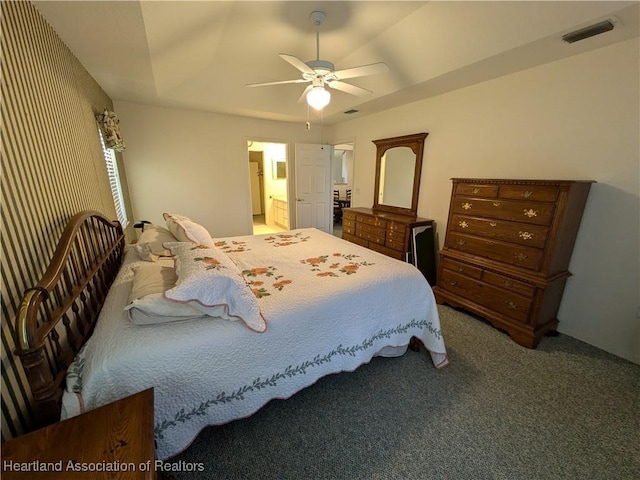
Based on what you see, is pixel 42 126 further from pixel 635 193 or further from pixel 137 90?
pixel 635 193

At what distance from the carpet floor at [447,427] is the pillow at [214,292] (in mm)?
696

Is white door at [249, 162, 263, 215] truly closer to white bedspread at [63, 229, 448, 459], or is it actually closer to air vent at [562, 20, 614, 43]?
white bedspread at [63, 229, 448, 459]

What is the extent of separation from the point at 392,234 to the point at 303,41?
251 centimetres

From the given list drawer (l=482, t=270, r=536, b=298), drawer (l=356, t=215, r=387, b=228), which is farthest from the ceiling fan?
drawer (l=482, t=270, r=536, b=298)

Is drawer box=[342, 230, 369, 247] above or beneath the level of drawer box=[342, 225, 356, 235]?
beneath

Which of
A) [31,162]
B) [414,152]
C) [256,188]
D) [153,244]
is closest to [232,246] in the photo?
[153,244]

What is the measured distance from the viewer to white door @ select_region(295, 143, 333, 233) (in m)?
4.95

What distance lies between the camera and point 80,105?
2.07 meters

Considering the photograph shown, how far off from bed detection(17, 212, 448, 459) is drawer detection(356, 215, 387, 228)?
1.73 metres

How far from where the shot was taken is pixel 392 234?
3498 mm

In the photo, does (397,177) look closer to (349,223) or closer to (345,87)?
(349,223)

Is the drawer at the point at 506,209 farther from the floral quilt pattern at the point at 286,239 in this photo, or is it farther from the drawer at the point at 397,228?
the floral quilt pattern at the point at 286,239

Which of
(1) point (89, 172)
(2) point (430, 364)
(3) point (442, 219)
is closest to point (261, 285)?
(2) point (430, 364)

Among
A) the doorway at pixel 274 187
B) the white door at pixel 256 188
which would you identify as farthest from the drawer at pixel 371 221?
the white door at pixel 256 188
